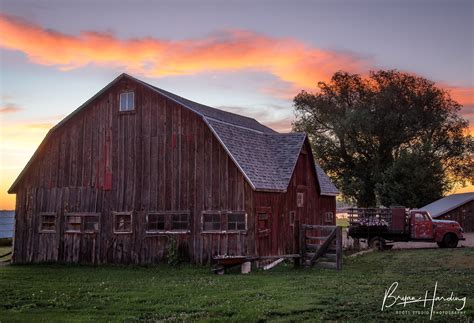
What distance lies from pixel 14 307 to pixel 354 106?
155 feet

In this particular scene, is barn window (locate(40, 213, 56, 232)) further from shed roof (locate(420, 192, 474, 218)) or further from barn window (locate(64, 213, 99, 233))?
shed roof (locate(420, 192, 474, 218))

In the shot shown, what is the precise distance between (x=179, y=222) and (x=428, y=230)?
56.4 feet

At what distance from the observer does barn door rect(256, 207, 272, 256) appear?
24.3 meters

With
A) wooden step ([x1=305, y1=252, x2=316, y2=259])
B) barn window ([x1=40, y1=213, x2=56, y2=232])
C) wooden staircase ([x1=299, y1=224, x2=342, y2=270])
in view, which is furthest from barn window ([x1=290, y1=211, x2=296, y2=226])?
barn window ([x1=40, y1=213, x2=56, y2=232])

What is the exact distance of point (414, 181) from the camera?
52812 millimetres

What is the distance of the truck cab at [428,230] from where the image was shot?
34531 millimetres

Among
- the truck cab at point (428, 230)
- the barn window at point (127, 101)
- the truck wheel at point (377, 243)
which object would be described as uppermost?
the barn window at point (127, 101)

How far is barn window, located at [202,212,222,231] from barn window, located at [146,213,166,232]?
2149 mm

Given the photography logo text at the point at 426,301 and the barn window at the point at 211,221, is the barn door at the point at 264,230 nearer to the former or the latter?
the barn window at the point at 211,221

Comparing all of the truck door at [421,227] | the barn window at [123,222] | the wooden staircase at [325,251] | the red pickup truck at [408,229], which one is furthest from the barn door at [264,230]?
the truck door at [421,227]

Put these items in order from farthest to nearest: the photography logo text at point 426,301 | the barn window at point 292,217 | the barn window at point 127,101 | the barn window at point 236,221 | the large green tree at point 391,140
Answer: the large green tree at point 391,140
the barn window at point 292,217
the barn window at point 127,101
the barn window at point 236,221
the photography logo text at point 426,301

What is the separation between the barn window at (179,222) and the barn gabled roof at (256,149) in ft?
12.2

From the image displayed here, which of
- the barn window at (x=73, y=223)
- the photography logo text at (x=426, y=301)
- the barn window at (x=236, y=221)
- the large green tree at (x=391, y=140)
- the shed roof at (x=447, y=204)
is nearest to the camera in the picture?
the photography logo text at (x=426, y=301)

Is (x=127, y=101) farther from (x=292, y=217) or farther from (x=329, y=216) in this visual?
(x=329, y=216)
